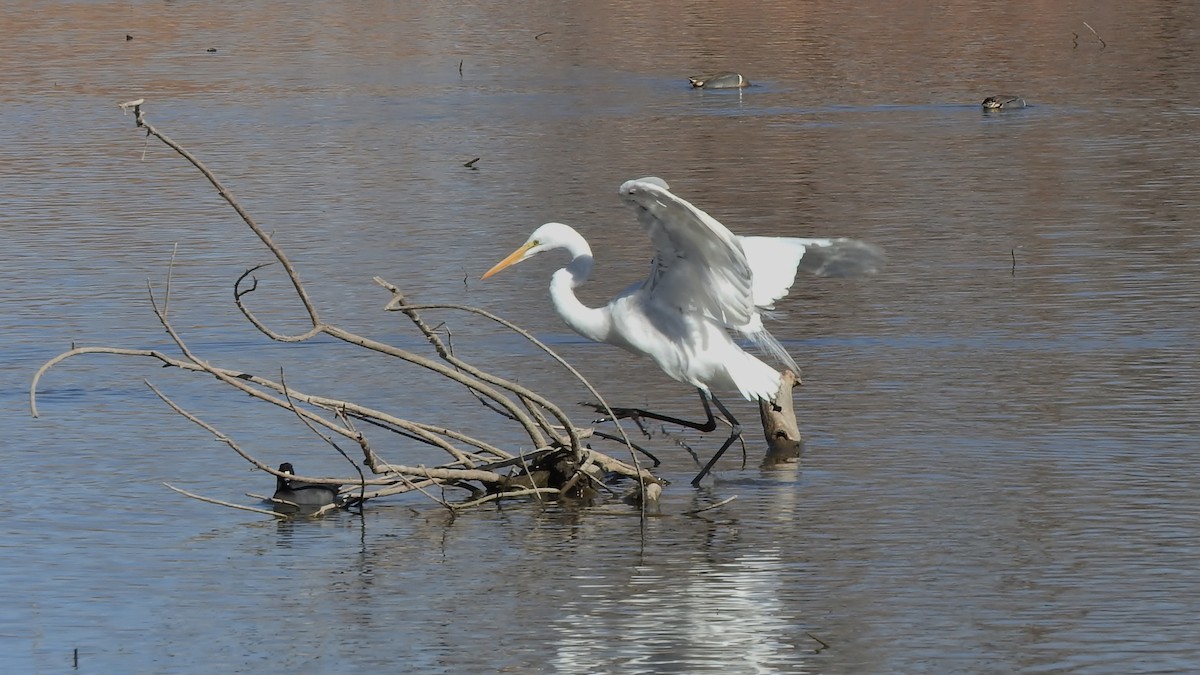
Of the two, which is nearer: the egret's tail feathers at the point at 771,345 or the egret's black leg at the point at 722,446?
the egret's tail feathers at the point at 771,345

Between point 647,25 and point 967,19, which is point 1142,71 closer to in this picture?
point 967,19

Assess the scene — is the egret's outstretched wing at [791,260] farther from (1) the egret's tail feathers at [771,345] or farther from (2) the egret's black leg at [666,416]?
(2) the egret's black leg at [666,416]

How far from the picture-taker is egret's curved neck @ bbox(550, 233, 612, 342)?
9.36m

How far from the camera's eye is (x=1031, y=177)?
20.1 metres

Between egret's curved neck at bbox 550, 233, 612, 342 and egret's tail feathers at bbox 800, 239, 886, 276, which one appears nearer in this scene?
egret's curved neck at bbox 550, 233, 612, 342

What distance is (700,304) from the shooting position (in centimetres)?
935

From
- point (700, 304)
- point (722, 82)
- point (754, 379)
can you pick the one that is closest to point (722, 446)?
point (754, 379)

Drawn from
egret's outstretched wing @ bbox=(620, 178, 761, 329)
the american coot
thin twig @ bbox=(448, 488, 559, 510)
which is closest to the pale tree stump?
egret's outstretched wing @ bbox=(620, 178, 761, 329)

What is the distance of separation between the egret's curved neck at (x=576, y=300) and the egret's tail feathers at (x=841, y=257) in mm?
1036

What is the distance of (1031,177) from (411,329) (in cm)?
859

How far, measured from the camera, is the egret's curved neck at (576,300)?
936 centimetres

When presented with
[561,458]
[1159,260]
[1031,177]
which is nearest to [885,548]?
[561,458]

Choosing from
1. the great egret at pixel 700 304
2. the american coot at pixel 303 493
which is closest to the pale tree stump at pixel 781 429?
the great egret at pixel 700 304

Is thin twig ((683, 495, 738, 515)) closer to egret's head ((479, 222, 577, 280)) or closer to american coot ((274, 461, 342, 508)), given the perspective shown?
egret's head ((479, 222, 577, 280))
